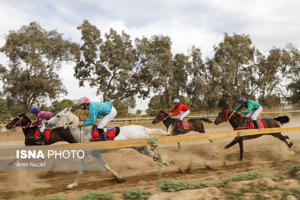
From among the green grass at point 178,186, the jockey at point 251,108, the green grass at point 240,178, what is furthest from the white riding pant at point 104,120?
the jockey at point 251,108

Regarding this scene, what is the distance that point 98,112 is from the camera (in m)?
5.32

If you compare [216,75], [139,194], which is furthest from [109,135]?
[216,75]

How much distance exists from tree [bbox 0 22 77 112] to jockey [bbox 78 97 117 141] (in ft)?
65.9

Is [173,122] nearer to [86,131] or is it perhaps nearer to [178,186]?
[86,131]

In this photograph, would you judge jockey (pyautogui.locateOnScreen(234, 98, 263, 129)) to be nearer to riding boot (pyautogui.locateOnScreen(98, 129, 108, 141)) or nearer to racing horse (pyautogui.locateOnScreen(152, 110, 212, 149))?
racing horse (pyautogui.locateOnScreen(152, 110, 212, 149))

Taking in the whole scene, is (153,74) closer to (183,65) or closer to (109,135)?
(183,65)

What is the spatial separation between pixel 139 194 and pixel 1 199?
8.17 feet

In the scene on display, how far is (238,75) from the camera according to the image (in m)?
32.3

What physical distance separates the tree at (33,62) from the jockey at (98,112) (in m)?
20.1

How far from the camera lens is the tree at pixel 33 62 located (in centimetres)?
2266

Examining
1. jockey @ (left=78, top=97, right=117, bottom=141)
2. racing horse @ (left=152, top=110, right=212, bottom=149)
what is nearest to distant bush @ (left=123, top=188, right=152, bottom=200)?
jockey @ (left=78, top=97, right=117, bottom=141)

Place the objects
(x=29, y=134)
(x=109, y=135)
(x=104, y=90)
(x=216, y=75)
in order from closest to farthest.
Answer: (x=109, y=135) < (x=29, y=134) < (x=104, y=90) < (x=216, y=75)

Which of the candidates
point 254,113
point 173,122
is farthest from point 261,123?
point 173,122

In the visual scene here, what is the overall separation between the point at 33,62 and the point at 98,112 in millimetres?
20315
